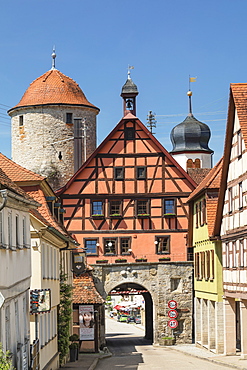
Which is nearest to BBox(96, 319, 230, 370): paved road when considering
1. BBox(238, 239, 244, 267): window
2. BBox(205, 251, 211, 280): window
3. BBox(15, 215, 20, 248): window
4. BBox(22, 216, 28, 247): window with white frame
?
BBox(205, 251, 211, 280): window

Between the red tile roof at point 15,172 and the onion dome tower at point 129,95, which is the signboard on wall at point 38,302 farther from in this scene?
the onion dome tower at point 129,95

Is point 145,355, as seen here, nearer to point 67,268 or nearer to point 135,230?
point 67,268

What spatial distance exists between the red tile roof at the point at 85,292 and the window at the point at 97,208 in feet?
24.3

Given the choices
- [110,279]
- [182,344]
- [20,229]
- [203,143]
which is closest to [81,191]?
[110,279]

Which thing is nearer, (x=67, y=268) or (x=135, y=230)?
(x=67, y=268)

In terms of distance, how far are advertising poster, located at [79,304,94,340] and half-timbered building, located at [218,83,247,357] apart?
818 centimetres

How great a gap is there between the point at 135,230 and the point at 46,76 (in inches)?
804

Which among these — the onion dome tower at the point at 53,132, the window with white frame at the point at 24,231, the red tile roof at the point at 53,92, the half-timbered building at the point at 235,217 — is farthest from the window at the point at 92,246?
the window with white frame at the point at 24,231

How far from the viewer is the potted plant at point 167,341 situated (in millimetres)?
47969

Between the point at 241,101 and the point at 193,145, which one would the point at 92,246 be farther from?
the point at 193,145

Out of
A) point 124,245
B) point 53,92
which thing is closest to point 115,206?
point 124,245

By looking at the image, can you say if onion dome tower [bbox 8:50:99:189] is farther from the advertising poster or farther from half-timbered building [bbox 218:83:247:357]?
half-timbered building [bbox 218:83:247:357]

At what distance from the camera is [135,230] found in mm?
51375

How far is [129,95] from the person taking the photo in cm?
5362
